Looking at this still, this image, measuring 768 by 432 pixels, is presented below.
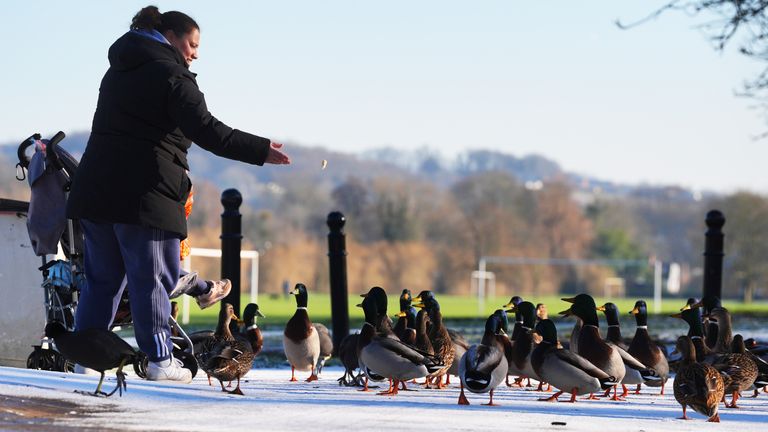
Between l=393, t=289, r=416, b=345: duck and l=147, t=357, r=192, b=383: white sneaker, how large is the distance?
7.65 ft

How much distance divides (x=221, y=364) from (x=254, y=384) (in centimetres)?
101

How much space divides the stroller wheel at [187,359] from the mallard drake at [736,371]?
316 cm

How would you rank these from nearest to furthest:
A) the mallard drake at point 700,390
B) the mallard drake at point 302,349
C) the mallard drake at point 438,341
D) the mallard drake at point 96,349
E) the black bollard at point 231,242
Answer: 1. the mallard drake at point 96,349
2. the mallard drake at point 700,390
3. the mallard drake at point 438,341
4. the mallard drake at point 302,349
5. the black bollard at point 231,242

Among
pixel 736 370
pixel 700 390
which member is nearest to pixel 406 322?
pixel 736 370

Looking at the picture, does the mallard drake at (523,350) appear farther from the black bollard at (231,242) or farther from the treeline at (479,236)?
the treeline at (479,236)

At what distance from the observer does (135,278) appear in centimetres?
700

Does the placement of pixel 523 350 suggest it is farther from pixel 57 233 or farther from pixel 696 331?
pixel 57 233

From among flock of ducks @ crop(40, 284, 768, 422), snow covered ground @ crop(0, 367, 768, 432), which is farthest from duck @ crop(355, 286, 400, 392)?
snow covered ground @ crop(0, 367, 768, 432)

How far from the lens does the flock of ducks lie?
25.2 ft

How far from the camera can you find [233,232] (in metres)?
11.6

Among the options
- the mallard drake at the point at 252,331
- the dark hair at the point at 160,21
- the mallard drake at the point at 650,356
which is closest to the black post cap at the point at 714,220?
the mallard drake at the point at 650,356

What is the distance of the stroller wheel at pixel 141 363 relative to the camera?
6.97 meters

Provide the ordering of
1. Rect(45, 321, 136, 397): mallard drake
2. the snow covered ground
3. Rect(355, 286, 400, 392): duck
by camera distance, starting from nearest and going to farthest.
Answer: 1. the snow covered ground
2. Rect(45, 321, 136, 397): mallard drake
3. Rect(355, 286, 400, 392): duck

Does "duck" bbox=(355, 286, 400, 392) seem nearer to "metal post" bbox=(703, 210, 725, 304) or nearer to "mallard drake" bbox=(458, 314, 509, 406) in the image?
"mallard drake" bbox=(458, 314, 509, 406)
